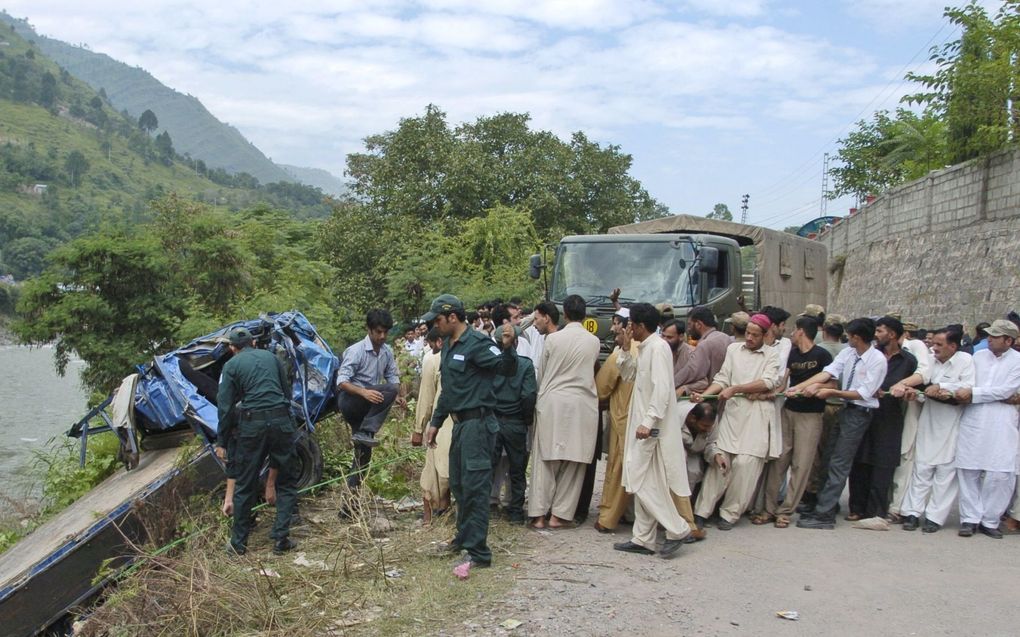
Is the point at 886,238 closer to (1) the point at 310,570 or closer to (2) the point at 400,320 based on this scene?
(2) the point at 400,320

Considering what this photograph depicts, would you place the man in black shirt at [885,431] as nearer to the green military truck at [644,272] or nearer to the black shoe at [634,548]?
the black shoe at [634,548]

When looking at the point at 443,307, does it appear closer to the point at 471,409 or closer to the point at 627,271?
the point at 471,409

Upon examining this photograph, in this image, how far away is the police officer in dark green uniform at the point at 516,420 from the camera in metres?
7.05

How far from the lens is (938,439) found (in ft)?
23.6

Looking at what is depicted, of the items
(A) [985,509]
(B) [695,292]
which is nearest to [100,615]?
(A) [985,509]

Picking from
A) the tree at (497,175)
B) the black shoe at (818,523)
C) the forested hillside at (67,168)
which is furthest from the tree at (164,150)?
the black shoe at (818,523)

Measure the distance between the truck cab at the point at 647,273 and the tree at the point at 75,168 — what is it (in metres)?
115

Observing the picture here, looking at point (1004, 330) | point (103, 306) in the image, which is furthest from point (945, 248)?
point (103, 306)

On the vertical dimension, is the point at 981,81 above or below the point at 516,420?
above

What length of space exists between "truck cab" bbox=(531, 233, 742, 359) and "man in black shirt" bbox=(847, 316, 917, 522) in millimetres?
4110

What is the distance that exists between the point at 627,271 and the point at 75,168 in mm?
120048

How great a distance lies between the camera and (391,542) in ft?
21.9

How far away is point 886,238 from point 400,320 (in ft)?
40.9

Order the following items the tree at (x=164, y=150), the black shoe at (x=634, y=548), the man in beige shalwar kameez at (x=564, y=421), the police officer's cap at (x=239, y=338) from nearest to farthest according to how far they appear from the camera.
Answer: the black shoe at (x=634, y=548) → the police officer's cap at (x=239, y=338) → the man in beige shalwar kameez at (x=564, y=421) → the tree at (x=164, y=150)
